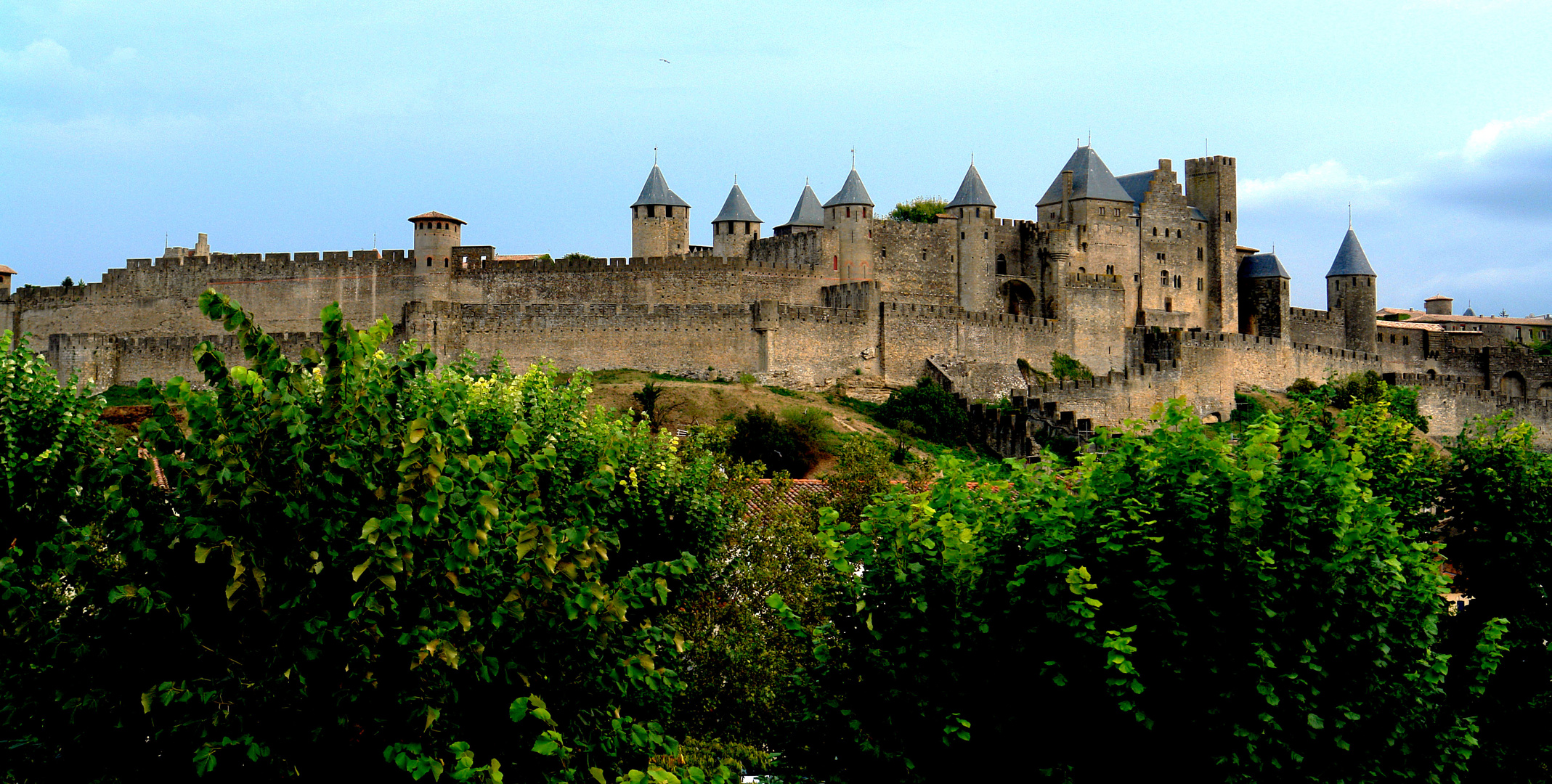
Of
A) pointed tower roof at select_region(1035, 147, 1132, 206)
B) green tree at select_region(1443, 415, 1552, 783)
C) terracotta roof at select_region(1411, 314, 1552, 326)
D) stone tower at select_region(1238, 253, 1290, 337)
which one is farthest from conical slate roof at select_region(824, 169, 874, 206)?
terracotta roof at select_region(1411, 314, 1552, 326)

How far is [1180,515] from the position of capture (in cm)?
1617

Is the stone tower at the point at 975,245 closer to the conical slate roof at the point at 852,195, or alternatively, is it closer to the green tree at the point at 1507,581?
the conical slate roof at the point at 852,195

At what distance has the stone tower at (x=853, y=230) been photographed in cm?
6253

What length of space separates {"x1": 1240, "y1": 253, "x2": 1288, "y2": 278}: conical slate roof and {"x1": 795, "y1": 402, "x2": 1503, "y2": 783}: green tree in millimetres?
58023

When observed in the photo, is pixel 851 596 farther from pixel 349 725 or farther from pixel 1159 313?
pixel 1159 313

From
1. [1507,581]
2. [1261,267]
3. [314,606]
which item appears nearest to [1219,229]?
[1261,267]

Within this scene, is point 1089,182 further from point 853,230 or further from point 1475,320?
point 1475,320

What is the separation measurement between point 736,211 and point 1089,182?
1553 centimetres

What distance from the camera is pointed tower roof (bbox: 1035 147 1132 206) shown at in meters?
66.4

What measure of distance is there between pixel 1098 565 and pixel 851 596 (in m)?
2.70

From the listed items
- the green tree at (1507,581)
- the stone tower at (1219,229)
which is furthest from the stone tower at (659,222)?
the green tree at (1507,581)

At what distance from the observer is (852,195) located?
6334 centimetres

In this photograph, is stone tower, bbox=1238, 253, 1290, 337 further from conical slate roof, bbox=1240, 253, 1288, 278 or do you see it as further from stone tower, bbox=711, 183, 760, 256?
stone tower, bbox=711, 183, 760, 256

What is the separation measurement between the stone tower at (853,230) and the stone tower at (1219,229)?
681 inches
